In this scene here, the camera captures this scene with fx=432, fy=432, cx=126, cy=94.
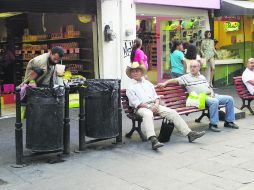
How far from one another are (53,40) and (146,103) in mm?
6873

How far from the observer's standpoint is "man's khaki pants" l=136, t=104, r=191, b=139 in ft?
21.9

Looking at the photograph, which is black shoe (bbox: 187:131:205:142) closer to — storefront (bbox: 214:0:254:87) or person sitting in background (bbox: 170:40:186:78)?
person sitting in background (bbox: 170:40:186:78)

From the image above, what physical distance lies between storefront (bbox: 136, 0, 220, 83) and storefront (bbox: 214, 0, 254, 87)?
3.81 feet

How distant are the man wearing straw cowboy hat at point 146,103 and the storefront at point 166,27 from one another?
5693 mm

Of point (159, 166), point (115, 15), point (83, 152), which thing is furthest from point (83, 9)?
point (159, 166)

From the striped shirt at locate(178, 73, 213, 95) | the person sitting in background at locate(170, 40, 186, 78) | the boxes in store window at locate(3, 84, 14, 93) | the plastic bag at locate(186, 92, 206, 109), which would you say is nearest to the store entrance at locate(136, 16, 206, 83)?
the person sitting in background at locate(170, 40, 186, 78)

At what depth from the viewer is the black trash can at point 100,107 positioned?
6.57 meters

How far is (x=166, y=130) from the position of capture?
7.13 metres

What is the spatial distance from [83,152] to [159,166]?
1.33 m

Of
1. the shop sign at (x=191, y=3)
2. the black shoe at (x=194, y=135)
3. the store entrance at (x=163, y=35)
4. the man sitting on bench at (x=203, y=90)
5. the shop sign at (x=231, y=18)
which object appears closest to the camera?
the black shoe at (x=194, y=135)

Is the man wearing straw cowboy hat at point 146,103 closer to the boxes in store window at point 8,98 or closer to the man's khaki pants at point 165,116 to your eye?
the man's khaki pants at point 165,116

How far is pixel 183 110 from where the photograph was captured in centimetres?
793

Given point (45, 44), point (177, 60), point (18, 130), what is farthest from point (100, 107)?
point (45, 44)

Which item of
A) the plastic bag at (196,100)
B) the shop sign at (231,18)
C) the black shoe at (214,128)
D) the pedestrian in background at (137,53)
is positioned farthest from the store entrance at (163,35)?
the black shoe at (214,128)
